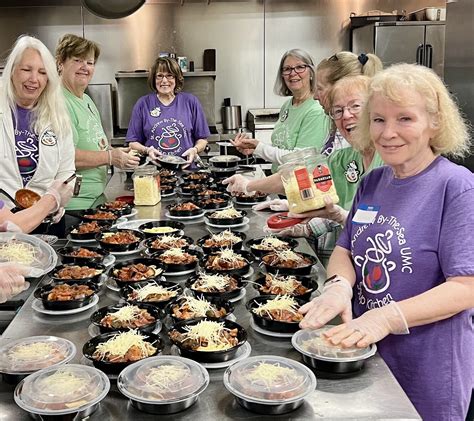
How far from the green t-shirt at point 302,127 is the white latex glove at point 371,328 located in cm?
199

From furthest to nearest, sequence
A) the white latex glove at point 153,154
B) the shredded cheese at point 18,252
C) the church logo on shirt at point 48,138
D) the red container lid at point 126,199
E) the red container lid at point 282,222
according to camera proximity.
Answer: the white latex glove at point 153,154
the red container lid at point 126,199
the church logo on shirt at point 48,138
the red container lid at point 282,222
the shredded cheese at point 18,252

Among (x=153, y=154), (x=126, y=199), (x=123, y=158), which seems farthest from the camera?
(x=153, y=154)

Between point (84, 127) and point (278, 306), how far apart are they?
2.44 metres

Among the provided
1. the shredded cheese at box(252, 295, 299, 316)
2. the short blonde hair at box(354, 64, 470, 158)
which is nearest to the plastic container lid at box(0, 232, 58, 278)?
the shredded cheese at box(252, 295, 299, 316)

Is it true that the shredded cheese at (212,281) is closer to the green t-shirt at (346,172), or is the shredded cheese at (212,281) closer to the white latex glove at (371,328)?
the white latex glove at (371,328)

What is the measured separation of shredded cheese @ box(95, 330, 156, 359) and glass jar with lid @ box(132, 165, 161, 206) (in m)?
1.89

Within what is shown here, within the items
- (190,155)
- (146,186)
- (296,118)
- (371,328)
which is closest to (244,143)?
(296,118)

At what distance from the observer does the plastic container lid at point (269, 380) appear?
1.31 m

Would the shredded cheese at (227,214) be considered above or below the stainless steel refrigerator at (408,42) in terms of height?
below

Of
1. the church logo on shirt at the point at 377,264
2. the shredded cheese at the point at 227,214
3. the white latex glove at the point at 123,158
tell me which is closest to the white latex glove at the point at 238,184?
the shredded cheese at the point at 227,214

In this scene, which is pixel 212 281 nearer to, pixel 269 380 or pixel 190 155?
pixel 269 380

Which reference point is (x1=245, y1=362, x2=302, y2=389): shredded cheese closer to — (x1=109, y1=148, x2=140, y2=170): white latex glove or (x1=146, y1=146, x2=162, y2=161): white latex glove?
(x1=109, y1=148, x2=140, y2=170): white latex glove

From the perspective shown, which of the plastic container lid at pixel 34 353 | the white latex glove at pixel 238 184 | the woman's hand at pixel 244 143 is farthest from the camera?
the woman's hand at pixel 244 143

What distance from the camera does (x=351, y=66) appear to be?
8.09ft
